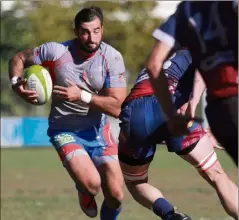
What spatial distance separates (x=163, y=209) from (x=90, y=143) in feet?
3.53

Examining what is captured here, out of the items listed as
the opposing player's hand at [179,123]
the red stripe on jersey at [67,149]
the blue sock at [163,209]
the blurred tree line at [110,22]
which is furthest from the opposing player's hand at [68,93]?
the blurred tree line at [110,22]

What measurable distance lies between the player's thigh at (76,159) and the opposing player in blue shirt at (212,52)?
301 centimetres

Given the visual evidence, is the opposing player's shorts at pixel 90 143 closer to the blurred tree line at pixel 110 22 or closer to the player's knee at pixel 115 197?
the player's knee at pixel 115 197

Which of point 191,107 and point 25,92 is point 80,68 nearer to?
point 25,92

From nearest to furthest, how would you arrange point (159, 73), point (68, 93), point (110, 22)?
point (159, 73)
point (68, 93)
point (110, 22)

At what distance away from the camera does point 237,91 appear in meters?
5.59

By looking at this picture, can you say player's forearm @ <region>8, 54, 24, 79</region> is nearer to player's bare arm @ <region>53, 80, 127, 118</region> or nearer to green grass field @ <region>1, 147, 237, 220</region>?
player's bare arm @ <region>53, 80, 127, 118</region>

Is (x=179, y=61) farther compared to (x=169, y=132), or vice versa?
(x=179, y=61)

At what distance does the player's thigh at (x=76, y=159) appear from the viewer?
8.59 meters

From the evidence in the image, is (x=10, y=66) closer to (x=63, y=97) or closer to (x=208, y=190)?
(x=63, y=97)

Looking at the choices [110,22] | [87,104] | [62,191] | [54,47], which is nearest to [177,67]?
[87,104]

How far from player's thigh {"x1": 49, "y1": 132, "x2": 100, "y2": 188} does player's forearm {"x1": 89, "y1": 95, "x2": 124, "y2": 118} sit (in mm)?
437

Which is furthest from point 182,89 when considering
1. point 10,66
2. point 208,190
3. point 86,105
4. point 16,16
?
point 16,16

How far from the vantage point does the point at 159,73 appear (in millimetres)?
5688
